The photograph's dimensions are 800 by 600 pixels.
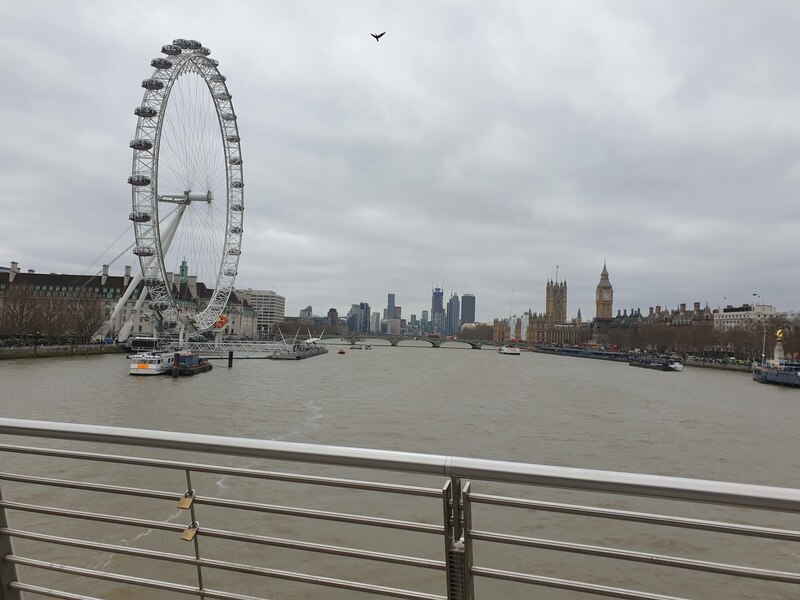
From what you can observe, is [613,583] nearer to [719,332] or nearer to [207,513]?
[207,513]

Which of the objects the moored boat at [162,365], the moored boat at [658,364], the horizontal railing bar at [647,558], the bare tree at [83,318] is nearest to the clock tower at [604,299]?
the moored boat at [658,364]

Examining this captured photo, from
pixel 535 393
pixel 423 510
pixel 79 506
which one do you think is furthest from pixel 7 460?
pixel 535 393

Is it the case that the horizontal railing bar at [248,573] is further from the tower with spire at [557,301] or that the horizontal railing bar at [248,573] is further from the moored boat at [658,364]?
the tower with spire at [557,301]

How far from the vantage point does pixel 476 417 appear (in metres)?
20.4

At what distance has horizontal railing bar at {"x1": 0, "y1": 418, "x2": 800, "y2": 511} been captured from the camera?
1.46 m

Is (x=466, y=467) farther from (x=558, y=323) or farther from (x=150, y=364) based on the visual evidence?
(x=558, y=323)

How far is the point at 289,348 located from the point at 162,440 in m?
66.7

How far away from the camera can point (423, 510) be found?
9523 millimetres

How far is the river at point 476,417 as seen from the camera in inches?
569

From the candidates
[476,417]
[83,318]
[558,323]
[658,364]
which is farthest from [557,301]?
[476,417]

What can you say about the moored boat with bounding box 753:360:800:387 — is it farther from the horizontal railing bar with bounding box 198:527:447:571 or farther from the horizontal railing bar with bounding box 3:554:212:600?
the horizontal railing bar with bounding box 3:554:212:600

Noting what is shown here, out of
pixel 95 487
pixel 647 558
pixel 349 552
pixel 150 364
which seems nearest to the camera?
pixel 647 558

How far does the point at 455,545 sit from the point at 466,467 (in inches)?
11.9

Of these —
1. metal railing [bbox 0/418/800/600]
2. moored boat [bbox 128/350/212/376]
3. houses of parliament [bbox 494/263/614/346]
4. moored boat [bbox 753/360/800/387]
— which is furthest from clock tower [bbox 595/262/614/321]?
metal railing [bbox 0/418/800/600]
